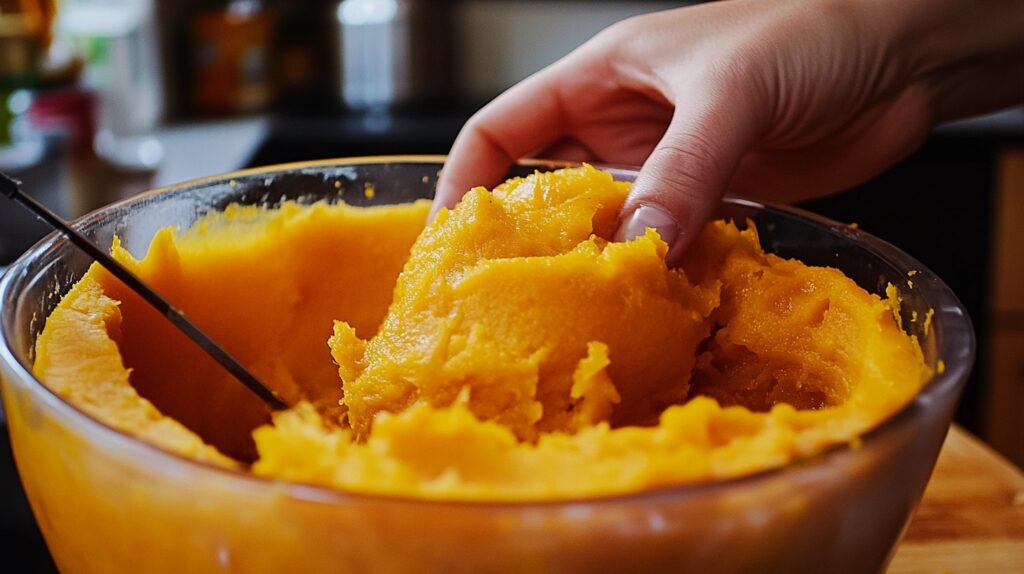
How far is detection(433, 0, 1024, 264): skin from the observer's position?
72cm

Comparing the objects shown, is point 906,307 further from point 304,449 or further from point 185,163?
point 185,163

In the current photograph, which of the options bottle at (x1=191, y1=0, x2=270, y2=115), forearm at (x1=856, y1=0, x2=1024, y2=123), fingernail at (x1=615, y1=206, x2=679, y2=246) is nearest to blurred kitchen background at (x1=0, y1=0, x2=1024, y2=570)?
bottle at (x1=191, y1=0, x2=270, y2=115)

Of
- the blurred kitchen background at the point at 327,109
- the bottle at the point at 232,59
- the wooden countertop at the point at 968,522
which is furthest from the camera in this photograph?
the bottle at the point at 232,59

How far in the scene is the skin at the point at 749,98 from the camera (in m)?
0.72

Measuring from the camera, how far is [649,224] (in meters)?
0.64

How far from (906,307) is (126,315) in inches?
18.9

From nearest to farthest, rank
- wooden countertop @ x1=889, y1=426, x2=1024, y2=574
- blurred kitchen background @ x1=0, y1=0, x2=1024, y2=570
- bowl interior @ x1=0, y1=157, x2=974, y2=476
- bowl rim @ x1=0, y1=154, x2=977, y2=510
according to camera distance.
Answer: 1. bowl rim @ x1=0, y1=154, x2=977, y2=510
2. bowl interior @ x1=0, y1=157, x2=974, y2=476
3. wooden countertop @ x1=889, y1=426, x2=1024, y2=574
4. blurred kitchen background @ x1=0, y1=0, x2=1024, y2=570

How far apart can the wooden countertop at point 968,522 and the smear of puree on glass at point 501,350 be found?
0.94 feet

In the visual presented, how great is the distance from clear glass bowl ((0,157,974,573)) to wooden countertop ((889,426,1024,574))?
0.36 m

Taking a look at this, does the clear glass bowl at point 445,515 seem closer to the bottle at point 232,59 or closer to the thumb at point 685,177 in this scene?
the thumb at point 685,177

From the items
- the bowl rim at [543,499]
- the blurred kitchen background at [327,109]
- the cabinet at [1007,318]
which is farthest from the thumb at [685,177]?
the cabinet at [1007,318]

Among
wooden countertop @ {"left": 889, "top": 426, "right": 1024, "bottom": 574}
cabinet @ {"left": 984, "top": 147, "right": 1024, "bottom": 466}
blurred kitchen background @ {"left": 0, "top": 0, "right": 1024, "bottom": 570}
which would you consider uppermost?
wooden countertop @ {"left": 889, "top": 426, "right": 1024, "bottom": 574}

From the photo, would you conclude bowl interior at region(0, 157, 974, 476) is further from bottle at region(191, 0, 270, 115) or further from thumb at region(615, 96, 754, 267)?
bottle at region(191, 0, 270, 115)

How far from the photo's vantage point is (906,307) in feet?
1.96
